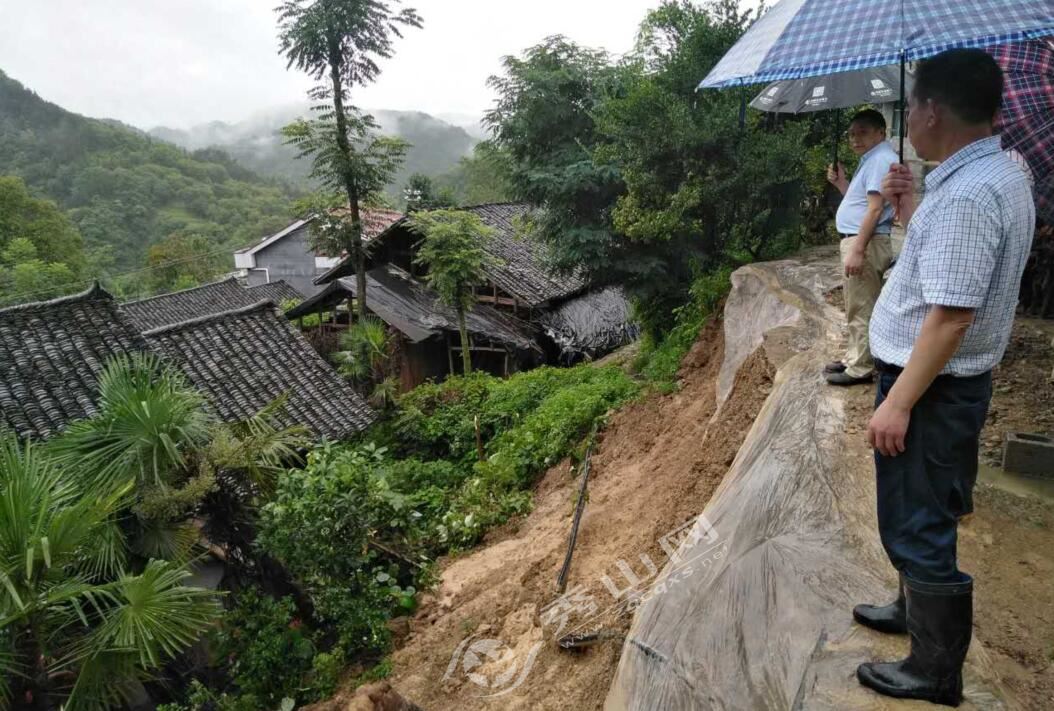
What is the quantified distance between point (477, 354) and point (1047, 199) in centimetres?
1429

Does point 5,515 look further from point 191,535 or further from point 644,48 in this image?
point 644,48

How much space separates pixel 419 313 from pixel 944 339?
51.2ft

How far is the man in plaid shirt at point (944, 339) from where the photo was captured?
5.64 ft

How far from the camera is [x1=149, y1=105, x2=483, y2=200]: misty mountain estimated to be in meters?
83.1

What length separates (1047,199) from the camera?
4344 mm

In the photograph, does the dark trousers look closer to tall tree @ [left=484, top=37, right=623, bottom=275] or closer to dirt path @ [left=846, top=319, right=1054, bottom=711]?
dirt path @ [left=846, top=319, right=1054, bottom=711]

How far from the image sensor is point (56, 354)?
28.1 ft

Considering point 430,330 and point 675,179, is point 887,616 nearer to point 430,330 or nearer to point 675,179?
point 675,179

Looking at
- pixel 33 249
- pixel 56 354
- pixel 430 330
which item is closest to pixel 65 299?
pixel 56 354

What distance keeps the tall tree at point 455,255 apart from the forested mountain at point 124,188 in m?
25.9

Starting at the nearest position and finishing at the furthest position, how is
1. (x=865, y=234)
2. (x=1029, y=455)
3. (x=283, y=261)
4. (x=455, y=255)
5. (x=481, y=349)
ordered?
(x=1029, y=455)
(x=865, y=234)
(x=455, y=255)
(x=481, y=349)
(x=283, y=261)

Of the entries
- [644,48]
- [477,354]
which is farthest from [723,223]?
[477,354]

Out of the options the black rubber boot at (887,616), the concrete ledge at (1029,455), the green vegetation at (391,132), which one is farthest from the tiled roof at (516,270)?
the green vegetation at (391,132)

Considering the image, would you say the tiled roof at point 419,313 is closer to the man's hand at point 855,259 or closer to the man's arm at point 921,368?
the man's hand at point 855,259
